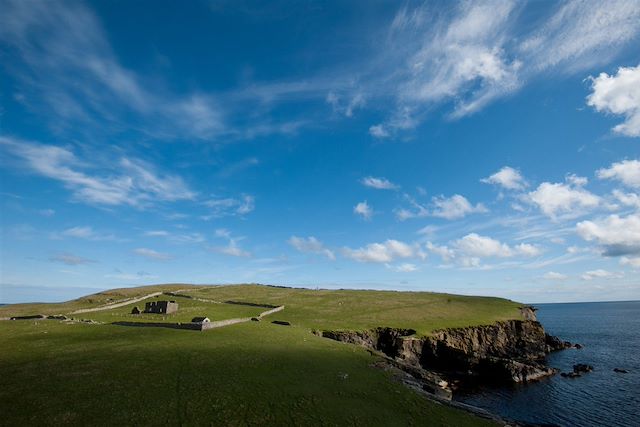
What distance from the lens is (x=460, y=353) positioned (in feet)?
252

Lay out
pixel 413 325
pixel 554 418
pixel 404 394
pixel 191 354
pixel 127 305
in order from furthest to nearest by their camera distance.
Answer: pixel 127 305 → pixel 413 325 → pixel 554 418 → pixel 191 354 → pixel 404 394

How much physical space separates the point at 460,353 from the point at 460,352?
0.81 feet

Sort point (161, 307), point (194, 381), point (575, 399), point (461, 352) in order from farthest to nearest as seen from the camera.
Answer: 1. point (161, 307)
2. point (461, 352)
3. point (575, 399)
4. point (194, 381)

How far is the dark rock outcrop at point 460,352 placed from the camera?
67812mm

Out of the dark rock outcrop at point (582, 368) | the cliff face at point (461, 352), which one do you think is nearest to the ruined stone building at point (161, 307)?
the cliff face at point (461, 352)

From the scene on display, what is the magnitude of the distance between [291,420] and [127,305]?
88.7 metres

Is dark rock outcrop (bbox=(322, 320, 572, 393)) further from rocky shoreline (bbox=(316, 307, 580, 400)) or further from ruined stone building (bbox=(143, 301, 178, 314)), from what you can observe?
ruined stone building (bbox=(143, 301, 178, 314))

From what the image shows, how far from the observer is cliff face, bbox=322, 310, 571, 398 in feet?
223

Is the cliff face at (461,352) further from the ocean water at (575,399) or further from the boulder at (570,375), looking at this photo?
the ocean water at (575,399)

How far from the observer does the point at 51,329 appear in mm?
56844

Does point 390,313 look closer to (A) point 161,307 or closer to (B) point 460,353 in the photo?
(B) point 460,353

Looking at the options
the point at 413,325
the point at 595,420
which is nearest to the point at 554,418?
the point at 595,420

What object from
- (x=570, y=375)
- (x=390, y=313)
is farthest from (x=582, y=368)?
(x=390, y=313)

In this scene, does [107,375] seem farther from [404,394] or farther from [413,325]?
[413,325]
